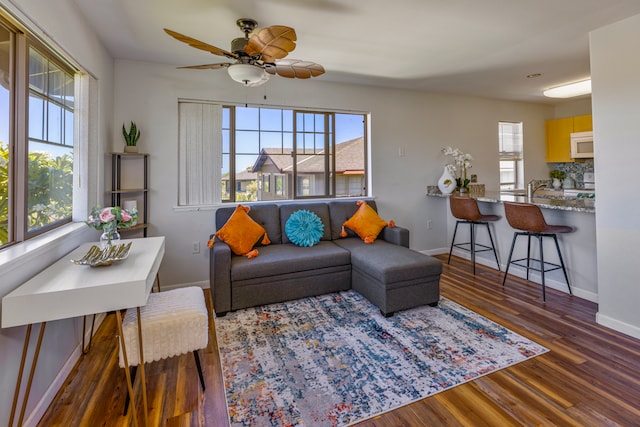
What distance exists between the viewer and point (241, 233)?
312cm

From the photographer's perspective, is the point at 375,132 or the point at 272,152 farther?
the point at 375,132

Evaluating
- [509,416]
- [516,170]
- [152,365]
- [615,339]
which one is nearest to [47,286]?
[152,365]

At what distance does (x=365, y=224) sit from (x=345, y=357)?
5.90 ft

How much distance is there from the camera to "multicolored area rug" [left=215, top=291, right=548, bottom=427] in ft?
5.59

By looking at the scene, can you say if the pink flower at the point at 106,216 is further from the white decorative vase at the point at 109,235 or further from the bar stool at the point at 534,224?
the bar stool at the point at 534,224

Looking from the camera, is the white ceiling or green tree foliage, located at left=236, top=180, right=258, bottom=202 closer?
the white ceiling

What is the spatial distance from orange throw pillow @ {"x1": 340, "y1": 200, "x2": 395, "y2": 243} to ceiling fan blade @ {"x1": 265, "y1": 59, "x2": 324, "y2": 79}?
1.80 metres

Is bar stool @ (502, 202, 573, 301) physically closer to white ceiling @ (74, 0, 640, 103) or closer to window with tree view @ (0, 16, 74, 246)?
white ceiling @ (74, 0, 640, 103)

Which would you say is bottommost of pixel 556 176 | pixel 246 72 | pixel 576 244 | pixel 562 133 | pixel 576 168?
pixel 576 244

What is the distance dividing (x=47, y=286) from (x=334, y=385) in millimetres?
1564

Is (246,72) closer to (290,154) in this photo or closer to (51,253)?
(51,253)

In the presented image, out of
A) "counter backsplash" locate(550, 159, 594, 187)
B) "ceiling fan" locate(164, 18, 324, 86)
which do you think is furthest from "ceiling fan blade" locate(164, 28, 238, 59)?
"counter backsplash" locate(550, 159, 594, 187)

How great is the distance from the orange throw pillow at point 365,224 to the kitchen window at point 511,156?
10.1ft

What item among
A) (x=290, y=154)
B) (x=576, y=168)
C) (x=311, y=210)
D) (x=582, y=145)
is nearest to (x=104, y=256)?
(x=311, y=210)
